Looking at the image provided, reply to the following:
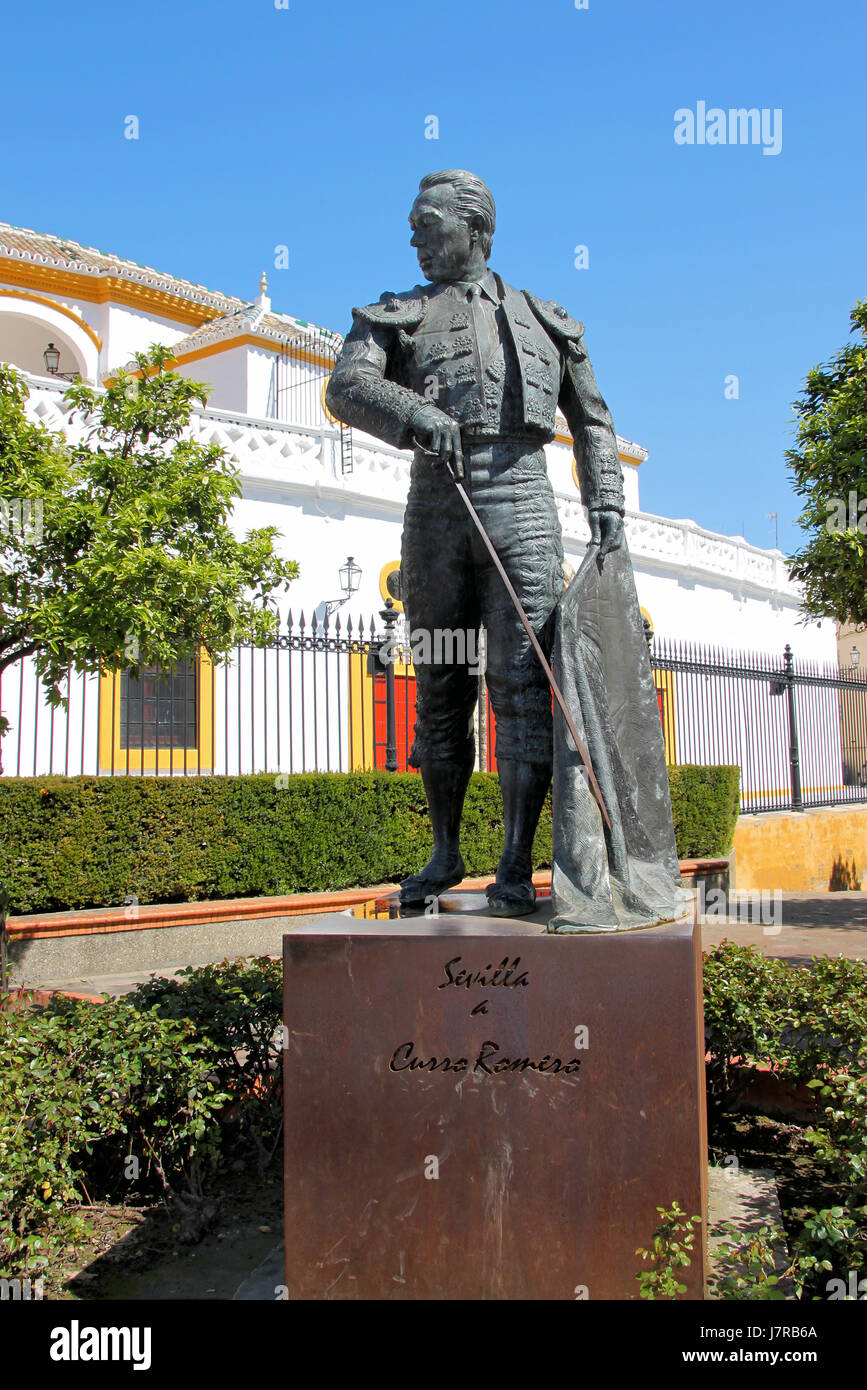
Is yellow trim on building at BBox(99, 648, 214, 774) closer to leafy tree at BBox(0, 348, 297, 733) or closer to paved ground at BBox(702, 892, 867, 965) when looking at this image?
leafy tree at BBox(0, 348, 297, 733)

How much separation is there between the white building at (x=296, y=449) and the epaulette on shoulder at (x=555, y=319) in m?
10.4

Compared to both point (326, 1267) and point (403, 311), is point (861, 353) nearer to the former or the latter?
point (403, 311)

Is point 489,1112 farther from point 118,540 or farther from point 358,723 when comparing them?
point 358,723

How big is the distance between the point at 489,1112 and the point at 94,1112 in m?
1.41

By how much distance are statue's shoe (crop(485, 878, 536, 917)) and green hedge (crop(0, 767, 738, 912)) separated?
18.3 ft

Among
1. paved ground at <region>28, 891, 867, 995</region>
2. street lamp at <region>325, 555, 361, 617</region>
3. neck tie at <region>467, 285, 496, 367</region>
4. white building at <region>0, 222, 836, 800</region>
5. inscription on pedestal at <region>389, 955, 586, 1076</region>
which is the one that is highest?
white building at <region>0, 222, 836, 800</region>

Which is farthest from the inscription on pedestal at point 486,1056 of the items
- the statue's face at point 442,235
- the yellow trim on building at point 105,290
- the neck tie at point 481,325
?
the yellow trim on building at point 105,290

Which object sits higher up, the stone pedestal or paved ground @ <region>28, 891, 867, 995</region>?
the stone pedestal

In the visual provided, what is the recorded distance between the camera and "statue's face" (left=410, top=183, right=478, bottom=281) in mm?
3502

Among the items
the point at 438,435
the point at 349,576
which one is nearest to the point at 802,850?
the point at 349,576

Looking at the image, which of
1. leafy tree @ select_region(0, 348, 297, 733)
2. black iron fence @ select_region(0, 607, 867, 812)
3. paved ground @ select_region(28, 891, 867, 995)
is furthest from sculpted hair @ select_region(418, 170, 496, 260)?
black iron fence @ select_region(0, 607, 867, 812)

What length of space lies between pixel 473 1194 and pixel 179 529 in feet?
13.7

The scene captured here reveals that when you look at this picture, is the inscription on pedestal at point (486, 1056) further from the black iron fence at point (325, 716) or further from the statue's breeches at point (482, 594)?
the black iron fence at point (325, 716)

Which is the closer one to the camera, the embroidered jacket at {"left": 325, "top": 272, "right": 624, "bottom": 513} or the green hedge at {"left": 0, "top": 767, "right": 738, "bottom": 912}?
the embroidered jacket at {"left": 325, "top": 272, "right": 624, "bottom": 513}
